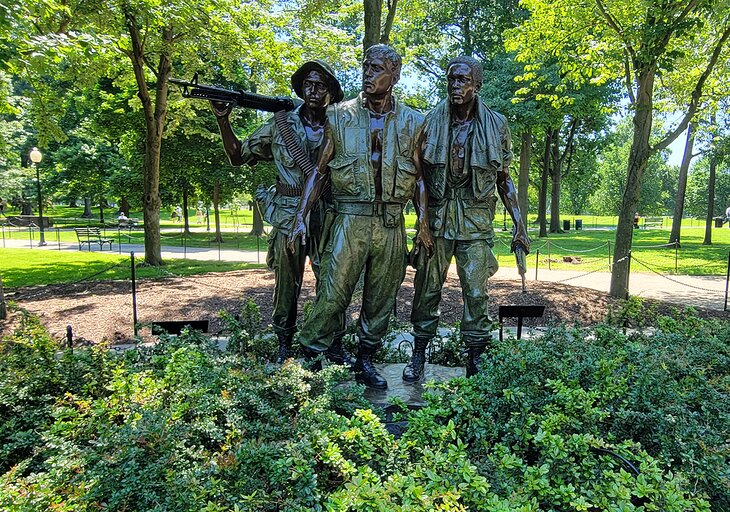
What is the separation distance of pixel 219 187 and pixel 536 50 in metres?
17.0

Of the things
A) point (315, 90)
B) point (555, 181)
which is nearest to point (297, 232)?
point (315, 90)

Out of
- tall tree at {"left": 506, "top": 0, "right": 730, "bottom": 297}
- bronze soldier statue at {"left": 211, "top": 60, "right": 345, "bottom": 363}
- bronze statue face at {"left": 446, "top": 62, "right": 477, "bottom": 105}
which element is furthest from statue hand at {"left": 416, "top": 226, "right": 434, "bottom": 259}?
tall tree at {"left": 506, "top": 0, "right": 730, "bottom": 297}

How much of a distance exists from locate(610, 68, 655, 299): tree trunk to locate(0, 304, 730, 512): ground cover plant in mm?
5912

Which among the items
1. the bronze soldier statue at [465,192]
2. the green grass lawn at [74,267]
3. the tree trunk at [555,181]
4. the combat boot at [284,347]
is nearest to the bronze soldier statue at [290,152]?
the combat boot at [284,347]

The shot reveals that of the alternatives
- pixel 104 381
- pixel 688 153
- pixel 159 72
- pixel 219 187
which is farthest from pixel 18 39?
pixel 688 153

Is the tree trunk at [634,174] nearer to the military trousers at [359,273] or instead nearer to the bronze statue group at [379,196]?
the bronze statue group at [379,196]

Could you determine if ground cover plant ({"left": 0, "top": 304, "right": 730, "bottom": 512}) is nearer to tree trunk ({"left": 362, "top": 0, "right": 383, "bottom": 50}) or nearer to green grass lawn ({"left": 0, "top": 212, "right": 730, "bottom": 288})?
tree trunk ({"left": 362, "top": 0, "right": 383, "bottom": 50})

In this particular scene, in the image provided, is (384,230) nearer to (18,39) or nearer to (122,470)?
(122,470)

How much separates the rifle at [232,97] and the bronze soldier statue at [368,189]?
93cm

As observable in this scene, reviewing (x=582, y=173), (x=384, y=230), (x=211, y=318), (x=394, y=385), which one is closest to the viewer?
(x=384, y=230)

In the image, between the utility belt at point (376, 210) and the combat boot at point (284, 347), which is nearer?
the utility belt at point (376, 210)

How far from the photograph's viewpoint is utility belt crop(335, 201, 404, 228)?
3959mm

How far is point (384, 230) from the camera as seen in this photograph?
4.02 meters

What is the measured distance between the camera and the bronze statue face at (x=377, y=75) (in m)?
3.73
